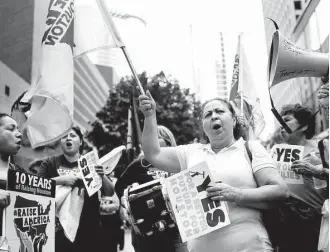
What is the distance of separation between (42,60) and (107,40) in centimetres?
59

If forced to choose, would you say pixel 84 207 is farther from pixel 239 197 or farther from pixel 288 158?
pixel 239 197

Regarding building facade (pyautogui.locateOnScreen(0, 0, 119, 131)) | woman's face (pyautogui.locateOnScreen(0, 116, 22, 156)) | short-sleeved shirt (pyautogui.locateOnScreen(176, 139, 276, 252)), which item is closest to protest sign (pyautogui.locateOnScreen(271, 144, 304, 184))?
short-sleeved shirt (pyautogui.locateOnScreen(176, 139, 276, 252))

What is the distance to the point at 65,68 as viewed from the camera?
11.0ft

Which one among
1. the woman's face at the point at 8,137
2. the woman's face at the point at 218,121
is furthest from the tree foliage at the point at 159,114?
the woman's face at the point at 218,121

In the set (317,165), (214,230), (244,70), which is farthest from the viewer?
(244,70)

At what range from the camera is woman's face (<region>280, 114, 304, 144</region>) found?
3627 millimetres

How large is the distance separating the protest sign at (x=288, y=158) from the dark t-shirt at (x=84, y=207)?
5.64 ft

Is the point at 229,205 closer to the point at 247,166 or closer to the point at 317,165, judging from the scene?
the point at 247,166

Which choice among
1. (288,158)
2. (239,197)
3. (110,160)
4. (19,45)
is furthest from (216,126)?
(19,45)

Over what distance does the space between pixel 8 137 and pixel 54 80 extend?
653 millimetres

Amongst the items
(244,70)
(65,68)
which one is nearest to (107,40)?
(65,68)

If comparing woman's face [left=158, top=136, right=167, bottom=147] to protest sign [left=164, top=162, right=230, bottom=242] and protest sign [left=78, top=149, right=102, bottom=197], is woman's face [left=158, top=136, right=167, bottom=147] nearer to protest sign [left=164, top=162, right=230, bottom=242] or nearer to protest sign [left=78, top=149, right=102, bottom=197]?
protest sign [left=78, top=149, right=102, bottom=197]

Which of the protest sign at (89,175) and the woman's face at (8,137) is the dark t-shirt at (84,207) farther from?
the woman's face at (8,137)

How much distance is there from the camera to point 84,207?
3.80 metres
